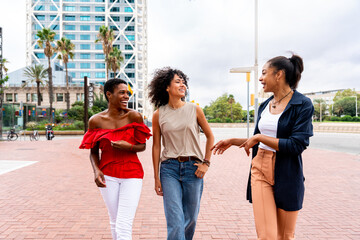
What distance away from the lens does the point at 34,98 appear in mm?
53844

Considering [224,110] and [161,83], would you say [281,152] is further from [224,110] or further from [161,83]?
[224,110]

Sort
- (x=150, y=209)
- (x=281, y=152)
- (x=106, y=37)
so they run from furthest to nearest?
(x=106, y=37) < (x=150, y=209) < (x=281, y=152)

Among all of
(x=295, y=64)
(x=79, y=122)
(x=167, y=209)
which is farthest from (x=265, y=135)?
(x=79, y=122)

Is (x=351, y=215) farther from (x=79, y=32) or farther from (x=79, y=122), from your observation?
(x=79, y=32)

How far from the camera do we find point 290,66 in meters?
2.17

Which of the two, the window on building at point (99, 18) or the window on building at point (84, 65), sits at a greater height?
the window on building at point (99, 18)

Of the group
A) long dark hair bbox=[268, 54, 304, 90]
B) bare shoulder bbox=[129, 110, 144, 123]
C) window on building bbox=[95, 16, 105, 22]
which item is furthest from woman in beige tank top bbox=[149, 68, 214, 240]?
window on building bbox=[95, 16, 105, 22]

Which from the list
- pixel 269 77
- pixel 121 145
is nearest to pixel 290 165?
pixel 269 77

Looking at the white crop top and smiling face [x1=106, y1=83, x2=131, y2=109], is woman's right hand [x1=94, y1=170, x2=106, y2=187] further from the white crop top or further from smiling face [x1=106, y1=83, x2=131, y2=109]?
the white crop top

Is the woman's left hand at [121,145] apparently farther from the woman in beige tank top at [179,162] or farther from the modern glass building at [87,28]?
the modern glass building at [87,28]

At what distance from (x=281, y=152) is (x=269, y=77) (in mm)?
601

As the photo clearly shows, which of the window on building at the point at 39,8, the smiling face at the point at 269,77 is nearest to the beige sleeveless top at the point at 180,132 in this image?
the smiling face at the point at 269,77

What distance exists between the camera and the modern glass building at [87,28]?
72.2m

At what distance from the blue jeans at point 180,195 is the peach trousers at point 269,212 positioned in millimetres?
574
